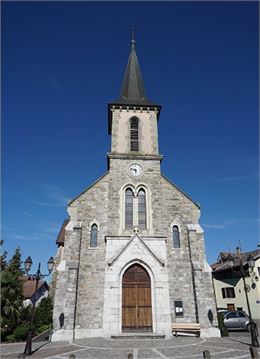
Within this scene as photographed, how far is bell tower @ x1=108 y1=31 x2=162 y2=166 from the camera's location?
2191cm

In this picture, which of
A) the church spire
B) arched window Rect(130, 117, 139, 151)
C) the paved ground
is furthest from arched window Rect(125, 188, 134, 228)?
the church spire

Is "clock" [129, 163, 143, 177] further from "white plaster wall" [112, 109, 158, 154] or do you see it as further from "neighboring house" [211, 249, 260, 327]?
"neighboring house" [211, 249, 260, 327]

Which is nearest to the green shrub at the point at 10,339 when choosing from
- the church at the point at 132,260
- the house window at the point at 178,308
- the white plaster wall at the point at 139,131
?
the church at the point at 132,260

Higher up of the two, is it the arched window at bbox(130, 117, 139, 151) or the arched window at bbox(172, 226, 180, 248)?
the arched window at bbox(130, 117, 139, 151)

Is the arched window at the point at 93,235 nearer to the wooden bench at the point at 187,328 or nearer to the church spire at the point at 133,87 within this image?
the wooden bench at the point at 187,328

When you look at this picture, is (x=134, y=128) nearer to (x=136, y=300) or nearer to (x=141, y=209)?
(x=141, y=209)

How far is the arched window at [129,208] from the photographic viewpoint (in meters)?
19.2

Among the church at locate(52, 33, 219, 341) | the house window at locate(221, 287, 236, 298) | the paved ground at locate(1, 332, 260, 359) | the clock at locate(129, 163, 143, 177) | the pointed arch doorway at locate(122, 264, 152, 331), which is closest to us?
the paved ground at locate(1, 332, 260, 359)

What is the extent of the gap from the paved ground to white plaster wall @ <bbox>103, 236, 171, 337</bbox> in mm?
1224

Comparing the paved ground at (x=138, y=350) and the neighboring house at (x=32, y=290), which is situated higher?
the neighboring house at (x=32, y=290)

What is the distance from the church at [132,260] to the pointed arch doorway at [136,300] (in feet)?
0.18

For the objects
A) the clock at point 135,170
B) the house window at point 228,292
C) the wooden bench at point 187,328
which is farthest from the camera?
Answer: the house window at point 228,292

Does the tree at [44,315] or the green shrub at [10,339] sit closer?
the green shrub at [10,339]

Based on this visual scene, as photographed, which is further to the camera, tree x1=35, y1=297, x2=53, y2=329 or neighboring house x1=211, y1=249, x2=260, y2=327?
neighboring house x1=211, y1=249, x2=260, y2=327
